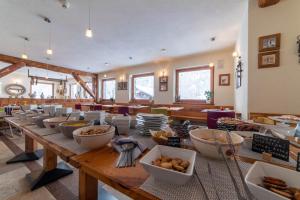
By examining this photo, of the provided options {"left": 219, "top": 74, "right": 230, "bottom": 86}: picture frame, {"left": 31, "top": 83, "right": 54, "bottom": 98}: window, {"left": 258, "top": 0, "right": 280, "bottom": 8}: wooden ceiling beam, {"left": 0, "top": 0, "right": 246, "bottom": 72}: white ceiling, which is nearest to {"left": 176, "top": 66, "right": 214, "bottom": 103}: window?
{"left": 219, "top": 74, "right": 230, "bottom": 86}: picture frame

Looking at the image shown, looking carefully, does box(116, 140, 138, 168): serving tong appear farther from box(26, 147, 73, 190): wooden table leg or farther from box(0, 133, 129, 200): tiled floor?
box(26, 147, 73, 190): wooden table leg

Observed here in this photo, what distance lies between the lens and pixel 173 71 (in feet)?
17.3

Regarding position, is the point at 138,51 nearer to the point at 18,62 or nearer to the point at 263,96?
the point at 263,96

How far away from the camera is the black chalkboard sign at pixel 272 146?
65cm

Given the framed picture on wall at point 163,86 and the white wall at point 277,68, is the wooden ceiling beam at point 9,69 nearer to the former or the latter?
the framed picture on wall at point 163,86

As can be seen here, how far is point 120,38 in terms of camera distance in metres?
3.58

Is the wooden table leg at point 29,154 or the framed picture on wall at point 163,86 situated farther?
the framed picture on wall at point 163,86

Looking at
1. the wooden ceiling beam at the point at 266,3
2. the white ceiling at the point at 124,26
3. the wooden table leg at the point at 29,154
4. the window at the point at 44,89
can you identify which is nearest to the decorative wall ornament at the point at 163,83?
the white ceiling at the point at 124,26

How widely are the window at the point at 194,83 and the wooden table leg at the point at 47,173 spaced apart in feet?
13.7

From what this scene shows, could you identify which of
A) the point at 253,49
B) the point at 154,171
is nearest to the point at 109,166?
the point at 154,171

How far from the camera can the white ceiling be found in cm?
232

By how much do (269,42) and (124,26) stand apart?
2.58 meters

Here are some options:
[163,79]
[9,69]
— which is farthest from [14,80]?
[163,79]

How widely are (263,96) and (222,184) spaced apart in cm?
230
